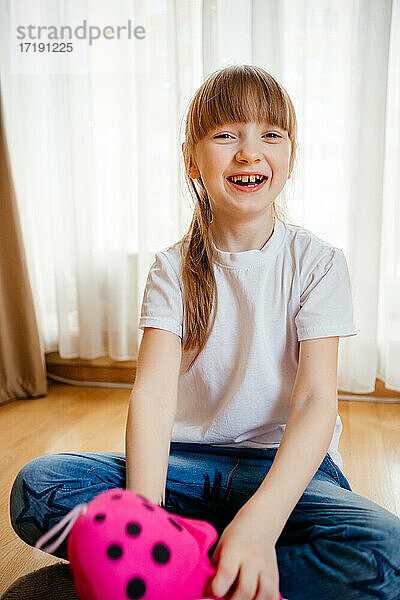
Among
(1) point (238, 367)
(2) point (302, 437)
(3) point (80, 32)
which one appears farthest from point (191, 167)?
(3) point (80, 32)

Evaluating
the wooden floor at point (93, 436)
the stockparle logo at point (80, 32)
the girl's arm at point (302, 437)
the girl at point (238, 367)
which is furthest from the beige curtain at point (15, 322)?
the girl's arm at point (302, 437)

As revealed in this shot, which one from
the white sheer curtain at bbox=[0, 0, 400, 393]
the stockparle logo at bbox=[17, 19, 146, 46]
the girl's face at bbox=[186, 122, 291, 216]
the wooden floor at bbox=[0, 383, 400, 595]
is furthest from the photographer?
the stockparle logo at bbox=[17, 19, 146, 46]

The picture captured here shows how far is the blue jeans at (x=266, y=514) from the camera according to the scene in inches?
29.5

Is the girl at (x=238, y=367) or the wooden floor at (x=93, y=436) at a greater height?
the girl at (x=238, y=367)

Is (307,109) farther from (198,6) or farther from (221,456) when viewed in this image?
(221,456)

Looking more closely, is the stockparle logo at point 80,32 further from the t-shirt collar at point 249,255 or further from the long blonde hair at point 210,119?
the t-shirt collar at point 249,255

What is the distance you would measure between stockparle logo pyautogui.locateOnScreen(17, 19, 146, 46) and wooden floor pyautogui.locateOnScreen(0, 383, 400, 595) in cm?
110

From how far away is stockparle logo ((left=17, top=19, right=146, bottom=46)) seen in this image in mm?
1900

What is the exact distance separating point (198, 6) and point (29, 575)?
1.53 m

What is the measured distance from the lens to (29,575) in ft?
3.39

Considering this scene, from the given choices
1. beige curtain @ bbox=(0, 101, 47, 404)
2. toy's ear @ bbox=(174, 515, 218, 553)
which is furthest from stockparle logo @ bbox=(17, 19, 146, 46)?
toy's ear @ bbox=(174, 515, 218, 553)

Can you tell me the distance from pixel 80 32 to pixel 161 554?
170cm

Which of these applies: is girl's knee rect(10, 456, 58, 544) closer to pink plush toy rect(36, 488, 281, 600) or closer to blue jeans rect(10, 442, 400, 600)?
blue jeans rect(10, 442, 400, 600)

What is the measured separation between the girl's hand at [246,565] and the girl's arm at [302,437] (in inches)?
0.8
